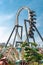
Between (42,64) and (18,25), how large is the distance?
12.8 metres

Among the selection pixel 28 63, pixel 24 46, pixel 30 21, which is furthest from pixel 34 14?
pixel 28 63

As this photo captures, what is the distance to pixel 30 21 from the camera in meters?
30.0

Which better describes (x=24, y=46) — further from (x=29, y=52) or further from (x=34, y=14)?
(x=34, y=14)

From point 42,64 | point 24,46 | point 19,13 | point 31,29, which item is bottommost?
point 42,64

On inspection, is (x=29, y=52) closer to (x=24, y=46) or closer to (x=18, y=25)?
(x=24, y=46)

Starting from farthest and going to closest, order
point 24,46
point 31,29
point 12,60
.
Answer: point 31,29 → point 24,46 → point 12,60

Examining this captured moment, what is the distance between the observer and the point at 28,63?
65.3 feet

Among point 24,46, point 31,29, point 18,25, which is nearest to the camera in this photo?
point 24,46

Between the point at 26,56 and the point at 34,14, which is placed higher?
the point at 34,14

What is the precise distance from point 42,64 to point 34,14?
10963 mm

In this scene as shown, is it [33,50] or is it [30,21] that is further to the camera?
[30,21]

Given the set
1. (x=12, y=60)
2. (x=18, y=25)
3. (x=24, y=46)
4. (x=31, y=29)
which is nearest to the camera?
(x=12, y=60)

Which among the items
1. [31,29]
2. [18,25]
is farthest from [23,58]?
[18,25]

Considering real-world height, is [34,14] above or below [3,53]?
above
